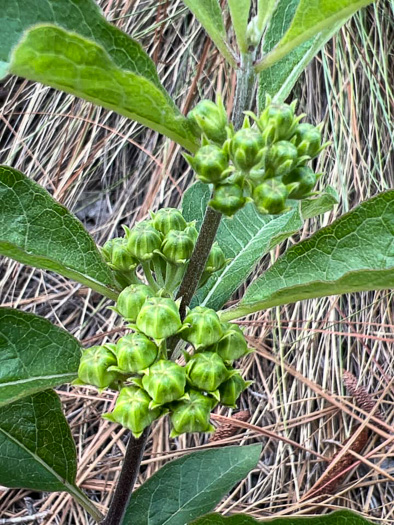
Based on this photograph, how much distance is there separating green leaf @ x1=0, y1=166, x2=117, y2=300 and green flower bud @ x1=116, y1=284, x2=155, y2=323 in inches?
3.7

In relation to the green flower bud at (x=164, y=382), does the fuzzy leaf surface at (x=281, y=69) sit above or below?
above

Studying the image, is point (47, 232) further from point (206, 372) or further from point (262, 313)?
point (262, 313)

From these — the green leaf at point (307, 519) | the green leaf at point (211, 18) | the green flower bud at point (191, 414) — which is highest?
the green leaf at point (211, 18)

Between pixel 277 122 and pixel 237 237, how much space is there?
47 cm

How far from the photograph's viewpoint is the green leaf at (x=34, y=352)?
0.92 meters

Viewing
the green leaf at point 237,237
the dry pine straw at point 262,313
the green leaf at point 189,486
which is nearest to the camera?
the green leaf at point 237,237

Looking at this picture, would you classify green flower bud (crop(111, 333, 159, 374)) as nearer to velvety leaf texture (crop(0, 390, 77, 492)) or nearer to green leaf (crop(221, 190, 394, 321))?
green leaf (crop(221, 190, 394, 321))

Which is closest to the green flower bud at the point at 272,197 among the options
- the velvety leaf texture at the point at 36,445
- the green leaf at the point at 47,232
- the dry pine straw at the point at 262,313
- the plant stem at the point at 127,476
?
the green leaf at the point at 47,232

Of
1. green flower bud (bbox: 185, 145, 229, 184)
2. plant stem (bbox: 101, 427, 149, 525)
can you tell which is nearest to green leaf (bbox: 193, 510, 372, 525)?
plant stem (bbox: 101, 427, 149, 525)

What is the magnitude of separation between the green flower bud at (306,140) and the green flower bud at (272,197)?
6 cm

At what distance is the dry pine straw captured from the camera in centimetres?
200

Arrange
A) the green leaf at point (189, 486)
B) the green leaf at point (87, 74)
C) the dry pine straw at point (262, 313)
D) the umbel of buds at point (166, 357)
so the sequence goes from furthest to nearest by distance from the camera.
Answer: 1. the dry pine straw at point (262, 313)
2. the green leaf at point (189, 486)
3. the umbel of buds at point (166, 357)
4. the green leaf at point (87, 74)

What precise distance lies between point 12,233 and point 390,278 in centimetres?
55

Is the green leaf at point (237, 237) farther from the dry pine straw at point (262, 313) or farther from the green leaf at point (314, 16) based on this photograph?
the dry pine straw at point (262, 313)
